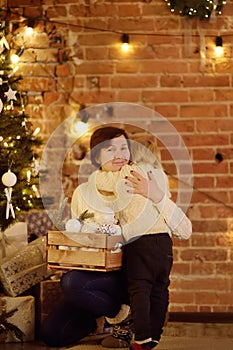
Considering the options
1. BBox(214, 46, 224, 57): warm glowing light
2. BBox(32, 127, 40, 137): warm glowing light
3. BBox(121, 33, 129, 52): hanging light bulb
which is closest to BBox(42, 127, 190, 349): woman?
BBox(32, 127, 40, 137): warm glowing light

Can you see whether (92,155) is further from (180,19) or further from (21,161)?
(180,19)

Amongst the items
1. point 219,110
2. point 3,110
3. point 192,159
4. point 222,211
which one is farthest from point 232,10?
point 3,110

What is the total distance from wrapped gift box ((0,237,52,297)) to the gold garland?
60.9 inches

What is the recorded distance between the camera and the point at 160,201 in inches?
142

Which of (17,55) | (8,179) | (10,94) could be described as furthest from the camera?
(17,55)

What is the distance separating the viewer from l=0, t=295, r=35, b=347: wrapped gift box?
3930mm

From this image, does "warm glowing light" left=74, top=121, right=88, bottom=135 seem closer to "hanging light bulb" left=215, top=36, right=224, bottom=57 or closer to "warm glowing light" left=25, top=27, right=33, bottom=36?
"warm glowing light" left=25, top=27, right=33, bottom=36

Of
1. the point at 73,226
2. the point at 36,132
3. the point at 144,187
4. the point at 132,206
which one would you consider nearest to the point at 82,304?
the point at 73,226

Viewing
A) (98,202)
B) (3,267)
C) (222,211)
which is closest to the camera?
(98,202)

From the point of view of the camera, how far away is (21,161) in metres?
4.17

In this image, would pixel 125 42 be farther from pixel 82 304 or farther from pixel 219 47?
pixel 82 304

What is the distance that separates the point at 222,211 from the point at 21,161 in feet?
3.90

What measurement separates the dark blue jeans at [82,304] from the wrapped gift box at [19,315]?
16 cm

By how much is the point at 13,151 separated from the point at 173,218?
1.04m
